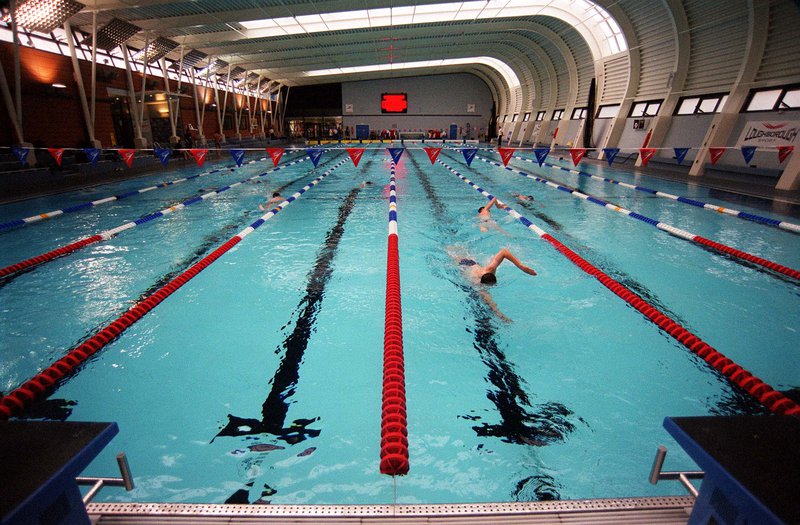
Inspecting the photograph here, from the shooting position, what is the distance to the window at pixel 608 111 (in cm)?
1699

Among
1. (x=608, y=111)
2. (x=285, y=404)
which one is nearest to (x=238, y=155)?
(x=285, y=404)

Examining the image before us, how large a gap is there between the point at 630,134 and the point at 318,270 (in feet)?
51.6

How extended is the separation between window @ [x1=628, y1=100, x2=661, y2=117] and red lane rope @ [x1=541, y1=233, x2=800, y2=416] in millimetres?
13207

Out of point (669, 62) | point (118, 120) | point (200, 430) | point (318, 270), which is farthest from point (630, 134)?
point (118, 120)

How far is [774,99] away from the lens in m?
10.4

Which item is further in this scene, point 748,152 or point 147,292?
point 748,152

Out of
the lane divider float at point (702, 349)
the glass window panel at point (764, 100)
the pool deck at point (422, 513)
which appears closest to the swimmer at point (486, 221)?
the lane divider float at point (702, 349)

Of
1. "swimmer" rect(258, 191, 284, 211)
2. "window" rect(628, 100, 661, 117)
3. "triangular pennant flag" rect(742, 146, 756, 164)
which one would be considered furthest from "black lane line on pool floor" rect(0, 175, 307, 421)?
"window" rect(628, 100, 661, 117)

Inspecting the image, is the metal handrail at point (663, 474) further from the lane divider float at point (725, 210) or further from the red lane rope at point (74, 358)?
the lane divider float at point (725, 210)

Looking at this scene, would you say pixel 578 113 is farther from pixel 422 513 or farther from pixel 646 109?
pixel 422 513

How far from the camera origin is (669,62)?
44.2 feet

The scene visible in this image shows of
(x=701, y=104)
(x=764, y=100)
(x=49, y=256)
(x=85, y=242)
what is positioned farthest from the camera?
(x=701, y=104)

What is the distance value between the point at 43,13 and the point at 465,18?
14.6m

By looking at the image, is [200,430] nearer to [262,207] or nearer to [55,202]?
[262,207]
